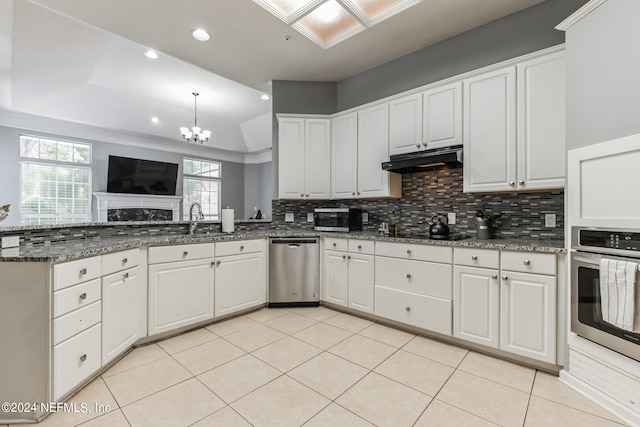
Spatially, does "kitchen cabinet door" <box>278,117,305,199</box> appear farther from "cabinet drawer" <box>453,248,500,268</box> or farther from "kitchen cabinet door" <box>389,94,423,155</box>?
"cabinet drawer" <box>453,248,500,268</box>

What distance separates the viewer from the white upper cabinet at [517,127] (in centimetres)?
216

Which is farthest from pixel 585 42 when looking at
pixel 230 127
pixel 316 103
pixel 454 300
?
pixel 230 127

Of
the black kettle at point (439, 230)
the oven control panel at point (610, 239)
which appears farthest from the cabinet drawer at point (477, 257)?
the oven control panel at point (610, 239)

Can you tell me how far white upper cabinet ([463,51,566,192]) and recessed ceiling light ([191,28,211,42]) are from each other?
252cm

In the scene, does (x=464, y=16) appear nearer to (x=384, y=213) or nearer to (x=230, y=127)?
(x=384, y=213)

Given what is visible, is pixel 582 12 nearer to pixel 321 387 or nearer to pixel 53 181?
pixel 321 387

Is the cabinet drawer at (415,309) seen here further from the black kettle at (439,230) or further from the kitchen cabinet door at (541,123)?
the kitchen cabinet door at (541,123)

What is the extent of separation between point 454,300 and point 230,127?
706 centimetres

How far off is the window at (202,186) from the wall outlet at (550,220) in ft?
25.8

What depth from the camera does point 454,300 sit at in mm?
2332

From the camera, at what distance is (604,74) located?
1.66 m

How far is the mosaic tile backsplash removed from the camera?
2430mm

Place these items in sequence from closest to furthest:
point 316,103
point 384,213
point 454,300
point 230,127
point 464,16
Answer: point 454,300 < point 464,16 < point 384,213 < point 316,103 < point 230,127

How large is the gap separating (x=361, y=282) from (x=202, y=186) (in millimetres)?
6967
